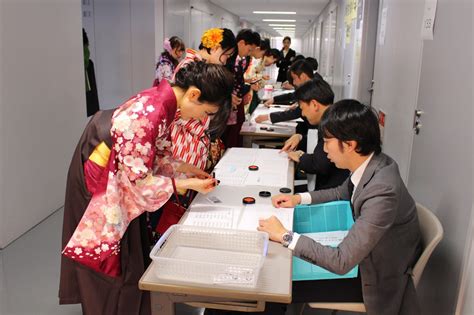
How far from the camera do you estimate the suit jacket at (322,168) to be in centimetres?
229

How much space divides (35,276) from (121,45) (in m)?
4.34

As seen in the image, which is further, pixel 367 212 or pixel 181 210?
pixel 181 210

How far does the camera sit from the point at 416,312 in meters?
1.55

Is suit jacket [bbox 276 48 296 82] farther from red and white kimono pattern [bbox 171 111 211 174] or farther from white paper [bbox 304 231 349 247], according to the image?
white paper [bbox 304 231 349 247]

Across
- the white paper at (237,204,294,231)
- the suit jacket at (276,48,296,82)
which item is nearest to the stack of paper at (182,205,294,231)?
the white paper at (237,204,294,231)

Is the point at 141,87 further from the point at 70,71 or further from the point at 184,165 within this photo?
the point at 184,165

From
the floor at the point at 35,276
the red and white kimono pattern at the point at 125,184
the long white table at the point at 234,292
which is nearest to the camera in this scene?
the long white table at the point at 234,292

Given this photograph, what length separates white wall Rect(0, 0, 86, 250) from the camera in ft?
9.22

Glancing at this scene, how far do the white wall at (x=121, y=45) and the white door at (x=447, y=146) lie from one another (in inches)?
184

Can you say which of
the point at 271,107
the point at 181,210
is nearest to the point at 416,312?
the point at 181,210

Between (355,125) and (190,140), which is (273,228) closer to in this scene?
(355,125)

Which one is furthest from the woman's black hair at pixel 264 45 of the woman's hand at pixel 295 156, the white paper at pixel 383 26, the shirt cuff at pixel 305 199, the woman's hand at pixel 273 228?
the woman's hand at pixel 273 228

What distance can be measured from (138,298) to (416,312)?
1120mm

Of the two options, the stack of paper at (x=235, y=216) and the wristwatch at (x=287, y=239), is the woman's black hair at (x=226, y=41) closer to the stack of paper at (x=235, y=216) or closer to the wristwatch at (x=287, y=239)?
the stack of paper at (x=235, y=216)
